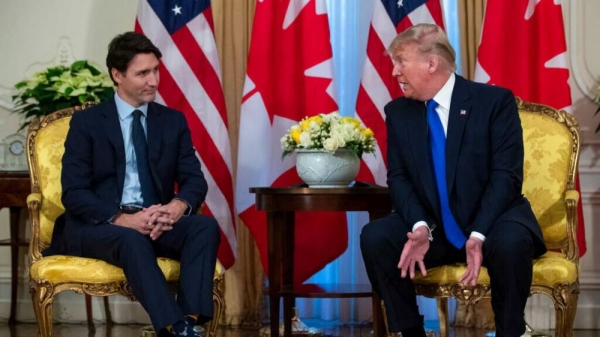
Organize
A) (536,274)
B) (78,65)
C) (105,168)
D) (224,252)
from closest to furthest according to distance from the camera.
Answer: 1. (536,274)
2. (105,168)
3. (224,252)
4. (78,65)

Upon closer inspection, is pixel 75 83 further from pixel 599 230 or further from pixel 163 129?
pixel 599 230

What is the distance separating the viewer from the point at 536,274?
3775 millimetres

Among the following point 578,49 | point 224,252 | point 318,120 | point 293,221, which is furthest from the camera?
point 578,49

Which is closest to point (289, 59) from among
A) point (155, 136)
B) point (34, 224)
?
point (155, 136)

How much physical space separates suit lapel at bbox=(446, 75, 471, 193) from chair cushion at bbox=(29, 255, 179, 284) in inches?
48.3

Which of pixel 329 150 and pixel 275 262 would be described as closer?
pixel 329 150

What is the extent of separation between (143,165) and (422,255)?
1.38m

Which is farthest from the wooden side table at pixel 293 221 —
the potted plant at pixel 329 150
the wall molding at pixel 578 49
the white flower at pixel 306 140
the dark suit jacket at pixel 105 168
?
the wall molding at pixel 578 49

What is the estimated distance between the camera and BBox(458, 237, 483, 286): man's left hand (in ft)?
11.8

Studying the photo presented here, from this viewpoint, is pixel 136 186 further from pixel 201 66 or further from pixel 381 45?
pixel 381 45

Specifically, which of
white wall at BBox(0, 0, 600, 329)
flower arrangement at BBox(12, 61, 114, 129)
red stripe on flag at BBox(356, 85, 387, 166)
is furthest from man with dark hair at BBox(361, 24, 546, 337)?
white wall at BBox(0, 0, 600, 329)

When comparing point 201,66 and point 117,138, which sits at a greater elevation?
point 201,66

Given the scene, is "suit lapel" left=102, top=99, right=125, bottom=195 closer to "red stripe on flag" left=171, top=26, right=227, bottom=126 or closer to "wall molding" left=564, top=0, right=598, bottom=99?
"red stripe on flag" left=171, top=26, right=227, bottom=126

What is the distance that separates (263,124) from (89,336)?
1577 mm
